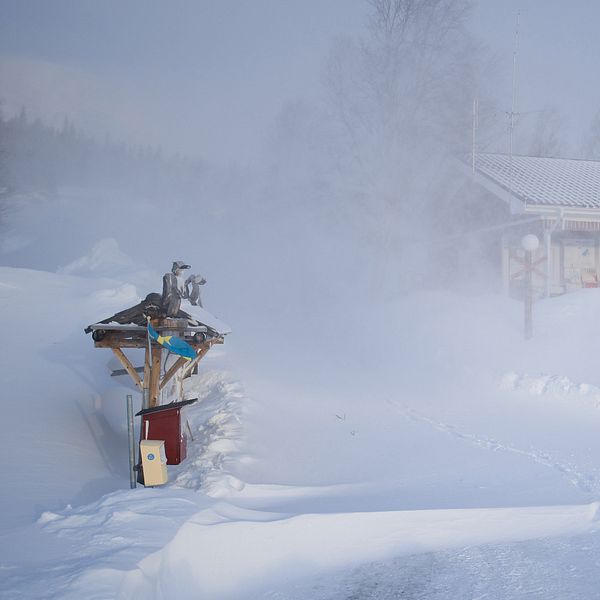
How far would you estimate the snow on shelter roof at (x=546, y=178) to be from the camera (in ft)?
52.9

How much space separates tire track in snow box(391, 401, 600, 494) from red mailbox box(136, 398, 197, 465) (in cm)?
429

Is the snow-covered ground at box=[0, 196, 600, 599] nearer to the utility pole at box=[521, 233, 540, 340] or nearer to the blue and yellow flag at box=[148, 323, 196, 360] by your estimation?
the utility pole at box=[521, 233, 540, 340]

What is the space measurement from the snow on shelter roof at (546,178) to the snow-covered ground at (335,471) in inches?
118

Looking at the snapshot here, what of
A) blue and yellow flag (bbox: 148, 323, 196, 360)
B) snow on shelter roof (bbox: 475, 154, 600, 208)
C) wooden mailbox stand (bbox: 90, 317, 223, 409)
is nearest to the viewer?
blue and yellow flag (bbox: 148, 323, 196, 360)

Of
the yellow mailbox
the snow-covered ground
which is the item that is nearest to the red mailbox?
the snow-covered ground

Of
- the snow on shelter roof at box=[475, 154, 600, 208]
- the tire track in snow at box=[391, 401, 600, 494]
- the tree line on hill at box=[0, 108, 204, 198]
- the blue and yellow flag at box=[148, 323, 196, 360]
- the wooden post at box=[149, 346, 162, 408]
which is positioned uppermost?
the tree line on hill at box=[0, 108, 204, 198]

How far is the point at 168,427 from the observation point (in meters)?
7.88

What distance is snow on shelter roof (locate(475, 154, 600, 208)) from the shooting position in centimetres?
1611

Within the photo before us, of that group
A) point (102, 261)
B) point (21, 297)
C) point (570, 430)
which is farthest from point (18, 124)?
point (570, 430)

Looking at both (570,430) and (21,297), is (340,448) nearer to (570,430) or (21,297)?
(570,430)

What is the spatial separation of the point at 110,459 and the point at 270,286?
2358 cm

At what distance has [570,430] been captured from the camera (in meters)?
8.80

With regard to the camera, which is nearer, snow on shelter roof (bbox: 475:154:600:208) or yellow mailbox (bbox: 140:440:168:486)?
yellow mailbox (bbox: 140:440:168:486)

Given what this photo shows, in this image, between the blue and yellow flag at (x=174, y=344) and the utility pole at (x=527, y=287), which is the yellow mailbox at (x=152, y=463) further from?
the utility pole at (x=527, y=287)
